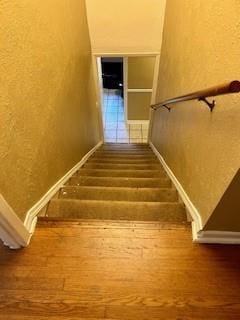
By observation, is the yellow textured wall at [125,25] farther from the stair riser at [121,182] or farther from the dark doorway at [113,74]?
the dark doorway at [113,74]

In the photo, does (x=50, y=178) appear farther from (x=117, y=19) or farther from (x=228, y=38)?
(x=117, y=19)

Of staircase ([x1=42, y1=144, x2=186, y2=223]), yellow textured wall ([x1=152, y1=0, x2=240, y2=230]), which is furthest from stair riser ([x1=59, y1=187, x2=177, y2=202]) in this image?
yellow textured wall ([x1=152, y1=0, x2=240, y2=230])

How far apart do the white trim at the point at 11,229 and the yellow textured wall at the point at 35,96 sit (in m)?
0.05

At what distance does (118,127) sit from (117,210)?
4.06 metres

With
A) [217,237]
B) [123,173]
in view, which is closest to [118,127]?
[123,173]

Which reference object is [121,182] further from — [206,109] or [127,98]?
[127,98]

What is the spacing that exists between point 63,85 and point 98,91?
2192 mm

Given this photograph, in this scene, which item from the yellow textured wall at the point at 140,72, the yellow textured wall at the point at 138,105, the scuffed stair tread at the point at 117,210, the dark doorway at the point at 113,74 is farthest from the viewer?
the dark doorway at the point at 113,74

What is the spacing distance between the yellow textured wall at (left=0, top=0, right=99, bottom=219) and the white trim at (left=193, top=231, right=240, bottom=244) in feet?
3.31

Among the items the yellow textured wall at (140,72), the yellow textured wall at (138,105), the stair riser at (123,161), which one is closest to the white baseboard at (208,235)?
the stair riser at (123,161)

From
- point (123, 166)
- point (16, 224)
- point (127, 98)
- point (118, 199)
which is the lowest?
point (127, 98)

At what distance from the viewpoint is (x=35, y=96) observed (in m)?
1.49

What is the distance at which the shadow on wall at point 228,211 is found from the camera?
1.07m

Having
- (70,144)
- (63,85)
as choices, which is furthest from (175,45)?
(70,144)
